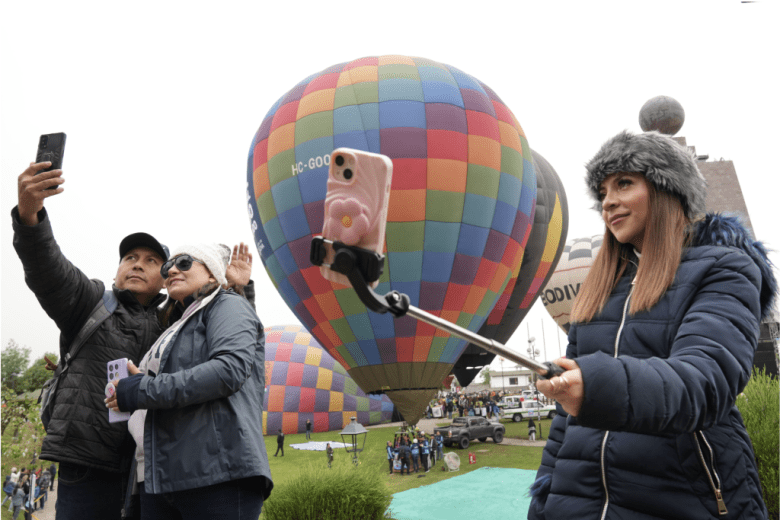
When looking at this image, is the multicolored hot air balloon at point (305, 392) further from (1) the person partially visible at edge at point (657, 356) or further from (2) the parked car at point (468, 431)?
(1) the person partially visible at edge at point (657, 356)

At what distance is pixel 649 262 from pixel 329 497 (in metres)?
5.05

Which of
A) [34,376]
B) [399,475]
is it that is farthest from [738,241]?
[34,376]

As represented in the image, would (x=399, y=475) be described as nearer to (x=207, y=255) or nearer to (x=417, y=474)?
(x=417, y=474)

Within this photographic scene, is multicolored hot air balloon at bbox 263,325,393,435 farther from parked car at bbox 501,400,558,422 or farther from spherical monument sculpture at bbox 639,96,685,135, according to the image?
spherical monument sculpture at bbox 639,96,685,135

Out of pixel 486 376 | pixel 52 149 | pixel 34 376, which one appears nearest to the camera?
pixel 52 149

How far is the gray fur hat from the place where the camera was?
1479mm

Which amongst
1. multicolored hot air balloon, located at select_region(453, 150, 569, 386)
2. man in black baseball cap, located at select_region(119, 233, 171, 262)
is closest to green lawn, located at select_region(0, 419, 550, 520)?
multicolored hot air balloon, located at select_region(453, 150, 569, 386)

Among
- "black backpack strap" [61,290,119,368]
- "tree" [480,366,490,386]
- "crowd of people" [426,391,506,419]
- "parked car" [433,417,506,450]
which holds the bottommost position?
"tree" [480,366,490,386]

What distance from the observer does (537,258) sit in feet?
52.4

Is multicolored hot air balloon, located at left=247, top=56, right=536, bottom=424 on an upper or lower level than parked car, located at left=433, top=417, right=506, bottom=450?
upper

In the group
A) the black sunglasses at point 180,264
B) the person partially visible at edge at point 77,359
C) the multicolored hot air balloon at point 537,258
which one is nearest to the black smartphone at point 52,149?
the person partially visible at edge at point 77,359

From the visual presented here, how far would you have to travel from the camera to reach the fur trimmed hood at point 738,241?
1371mm

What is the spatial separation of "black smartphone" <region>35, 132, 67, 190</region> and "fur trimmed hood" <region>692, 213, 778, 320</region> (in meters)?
2.13

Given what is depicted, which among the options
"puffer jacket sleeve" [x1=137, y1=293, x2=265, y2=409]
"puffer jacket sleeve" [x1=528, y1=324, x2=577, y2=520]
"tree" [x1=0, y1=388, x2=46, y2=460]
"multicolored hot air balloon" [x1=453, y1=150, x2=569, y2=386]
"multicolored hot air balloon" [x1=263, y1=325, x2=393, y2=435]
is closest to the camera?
"puffer jacket sleeve" [x1=528, y1=324, x2=577, y2=520]
